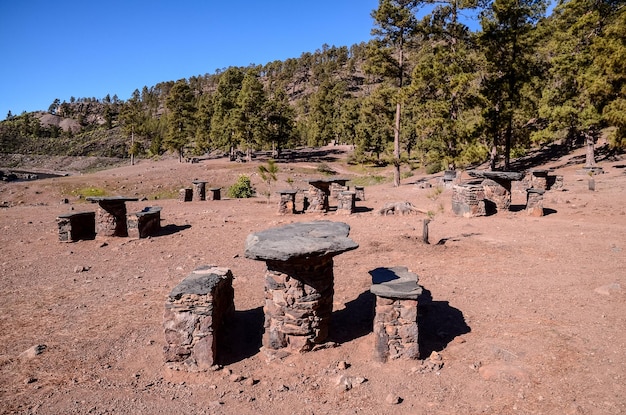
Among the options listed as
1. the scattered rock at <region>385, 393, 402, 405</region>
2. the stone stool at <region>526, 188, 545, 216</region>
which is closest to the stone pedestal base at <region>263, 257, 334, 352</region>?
the scattered rock at <region>385, 393, 402, 405</region>

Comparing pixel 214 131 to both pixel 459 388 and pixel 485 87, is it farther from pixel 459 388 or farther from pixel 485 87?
pixel 459 388

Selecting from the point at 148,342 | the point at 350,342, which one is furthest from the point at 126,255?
the point at 350,342

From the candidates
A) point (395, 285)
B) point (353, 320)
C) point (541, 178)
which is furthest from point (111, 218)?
point (541, 178)

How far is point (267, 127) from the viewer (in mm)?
48000

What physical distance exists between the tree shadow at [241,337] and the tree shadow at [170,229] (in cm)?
861

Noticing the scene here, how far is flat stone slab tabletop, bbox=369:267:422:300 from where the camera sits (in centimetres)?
635

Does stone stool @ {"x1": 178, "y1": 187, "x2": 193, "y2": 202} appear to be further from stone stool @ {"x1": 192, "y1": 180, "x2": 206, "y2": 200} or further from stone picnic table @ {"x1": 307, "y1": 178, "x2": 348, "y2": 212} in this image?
stone picnic table @ {"x1": 307, "y1": 178, "x2": 348, "y2": 212}

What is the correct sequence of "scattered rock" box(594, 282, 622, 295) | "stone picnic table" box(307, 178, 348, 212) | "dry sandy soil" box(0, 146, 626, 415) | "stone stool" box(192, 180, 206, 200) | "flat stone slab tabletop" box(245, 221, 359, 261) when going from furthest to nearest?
"stone stool" box(192, 180, 206, 200) → "stone picnic table" box(307, 178, 348, 212) → "scattered rock" box(594, 282, 622, 295) → "flat stone slab tabletop" box(245, 221, 359, 261) → "dry sandy soil" box(0, 146, 626, 415)

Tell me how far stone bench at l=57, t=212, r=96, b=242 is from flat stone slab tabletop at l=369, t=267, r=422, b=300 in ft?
39.9

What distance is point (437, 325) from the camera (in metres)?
7.67

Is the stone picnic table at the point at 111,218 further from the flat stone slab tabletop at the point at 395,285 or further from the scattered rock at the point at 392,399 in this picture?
the scattered rock at the point at 392,399

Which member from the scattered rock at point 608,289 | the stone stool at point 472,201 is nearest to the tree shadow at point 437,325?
the scattered rock at point 608,289

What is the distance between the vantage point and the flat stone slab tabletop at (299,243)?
629cm

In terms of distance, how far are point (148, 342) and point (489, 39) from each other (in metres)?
26.7
